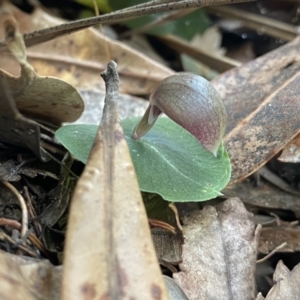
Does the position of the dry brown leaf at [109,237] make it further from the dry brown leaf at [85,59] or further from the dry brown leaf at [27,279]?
the dry brown leaf at [85,59]

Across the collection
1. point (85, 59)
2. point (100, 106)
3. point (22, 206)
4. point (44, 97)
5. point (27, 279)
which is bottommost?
point (27, 279)

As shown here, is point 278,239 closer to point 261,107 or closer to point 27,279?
point 261,107

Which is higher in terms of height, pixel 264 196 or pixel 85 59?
pixel 85 59

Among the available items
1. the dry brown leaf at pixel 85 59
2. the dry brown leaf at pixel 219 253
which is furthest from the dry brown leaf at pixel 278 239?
the dry brown leaf at pixel 85 59

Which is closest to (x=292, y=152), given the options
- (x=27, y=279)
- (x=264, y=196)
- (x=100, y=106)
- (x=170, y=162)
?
(x=264, y=196)

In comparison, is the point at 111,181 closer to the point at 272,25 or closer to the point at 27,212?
the point at 27,212
